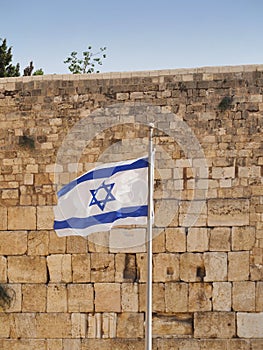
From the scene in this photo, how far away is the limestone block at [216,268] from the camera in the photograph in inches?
398

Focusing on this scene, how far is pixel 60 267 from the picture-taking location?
10.4 metres

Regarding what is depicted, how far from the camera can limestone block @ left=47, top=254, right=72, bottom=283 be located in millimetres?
10359

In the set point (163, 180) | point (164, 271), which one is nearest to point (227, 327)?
point (164, 271)

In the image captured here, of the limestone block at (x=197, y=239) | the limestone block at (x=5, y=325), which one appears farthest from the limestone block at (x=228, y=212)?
the limestone block at (x=5, y=325)

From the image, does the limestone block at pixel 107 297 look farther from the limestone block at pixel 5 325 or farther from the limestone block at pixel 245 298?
the limestone block at pixel 245 298

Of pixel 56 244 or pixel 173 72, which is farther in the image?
pixel 56 244

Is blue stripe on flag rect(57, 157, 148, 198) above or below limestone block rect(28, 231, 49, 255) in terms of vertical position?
above

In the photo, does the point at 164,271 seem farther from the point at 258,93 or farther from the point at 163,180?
the point at 258,93

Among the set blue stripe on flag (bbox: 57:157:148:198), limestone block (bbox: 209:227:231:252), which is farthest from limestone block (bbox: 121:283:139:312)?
blue stripe on flag (bbox: 57:157:148:198)

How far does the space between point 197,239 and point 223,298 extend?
81cm

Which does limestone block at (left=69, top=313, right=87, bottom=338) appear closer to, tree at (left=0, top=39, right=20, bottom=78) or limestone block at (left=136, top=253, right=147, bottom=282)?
limestone block at (left=136, top=253, right=147, bottom=282)

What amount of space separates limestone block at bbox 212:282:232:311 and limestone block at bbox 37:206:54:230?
2.32 metres

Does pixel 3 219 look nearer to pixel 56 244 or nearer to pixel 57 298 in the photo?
pixel 56 244

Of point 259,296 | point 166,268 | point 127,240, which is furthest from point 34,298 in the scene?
point 259,296
